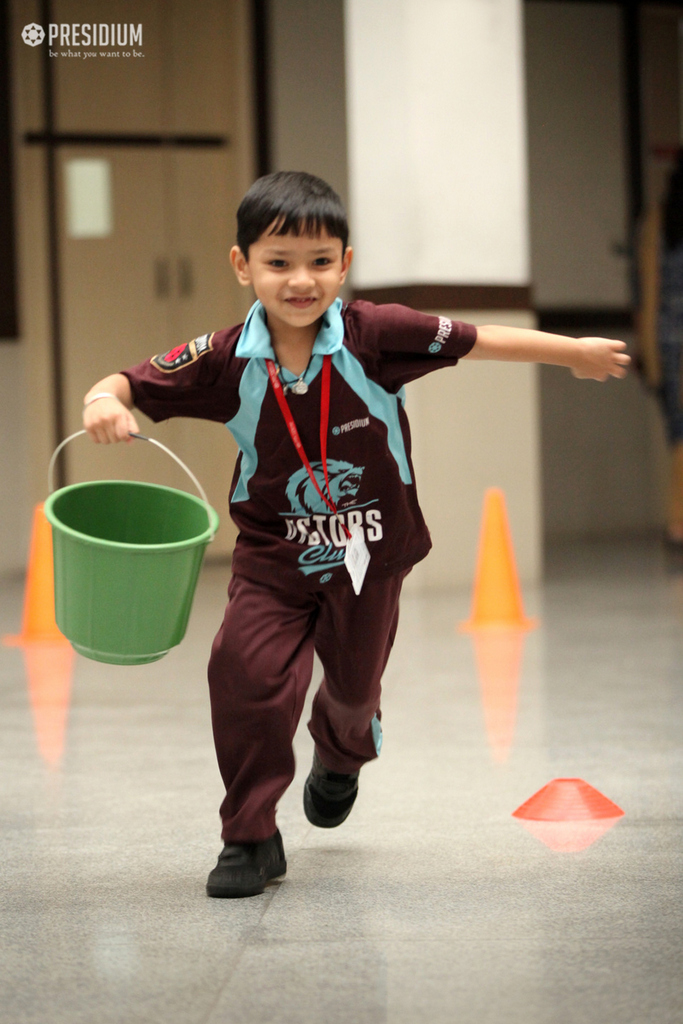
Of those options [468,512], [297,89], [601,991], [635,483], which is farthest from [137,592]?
[635,483]

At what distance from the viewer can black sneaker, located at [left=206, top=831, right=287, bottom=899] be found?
2.37m

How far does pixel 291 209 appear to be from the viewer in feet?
7.69

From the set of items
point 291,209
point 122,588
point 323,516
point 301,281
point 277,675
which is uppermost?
point 291,209

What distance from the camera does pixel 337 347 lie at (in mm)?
2391

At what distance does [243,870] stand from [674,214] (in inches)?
248

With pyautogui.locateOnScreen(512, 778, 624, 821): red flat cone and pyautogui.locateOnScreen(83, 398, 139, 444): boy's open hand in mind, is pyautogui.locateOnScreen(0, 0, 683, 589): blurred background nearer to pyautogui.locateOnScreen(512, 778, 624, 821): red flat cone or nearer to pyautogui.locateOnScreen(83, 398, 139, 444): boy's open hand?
pyautogui.locateOnScreen(512, 778, 624, 821): red flat cone

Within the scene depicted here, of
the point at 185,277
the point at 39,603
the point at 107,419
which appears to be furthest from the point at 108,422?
the point at 185,277

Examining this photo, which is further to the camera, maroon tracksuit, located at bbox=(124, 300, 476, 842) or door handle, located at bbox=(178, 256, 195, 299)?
door handle, located at bbox=(178, 256, 195, 299)

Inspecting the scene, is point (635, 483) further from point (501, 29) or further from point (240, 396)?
point (240, 396)

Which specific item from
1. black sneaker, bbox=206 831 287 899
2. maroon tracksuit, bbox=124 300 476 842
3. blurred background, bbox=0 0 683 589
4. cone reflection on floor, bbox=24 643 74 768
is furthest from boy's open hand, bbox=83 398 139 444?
blurred background, bbox=0 0 683 589

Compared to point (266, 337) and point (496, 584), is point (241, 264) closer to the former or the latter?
point (266, 337)

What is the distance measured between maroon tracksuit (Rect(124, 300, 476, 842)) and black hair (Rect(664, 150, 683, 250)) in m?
5.79

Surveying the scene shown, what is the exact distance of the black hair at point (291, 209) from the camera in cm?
235

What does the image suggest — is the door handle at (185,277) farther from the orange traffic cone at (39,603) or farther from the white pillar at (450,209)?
the orange traffic cone at (39,603)
